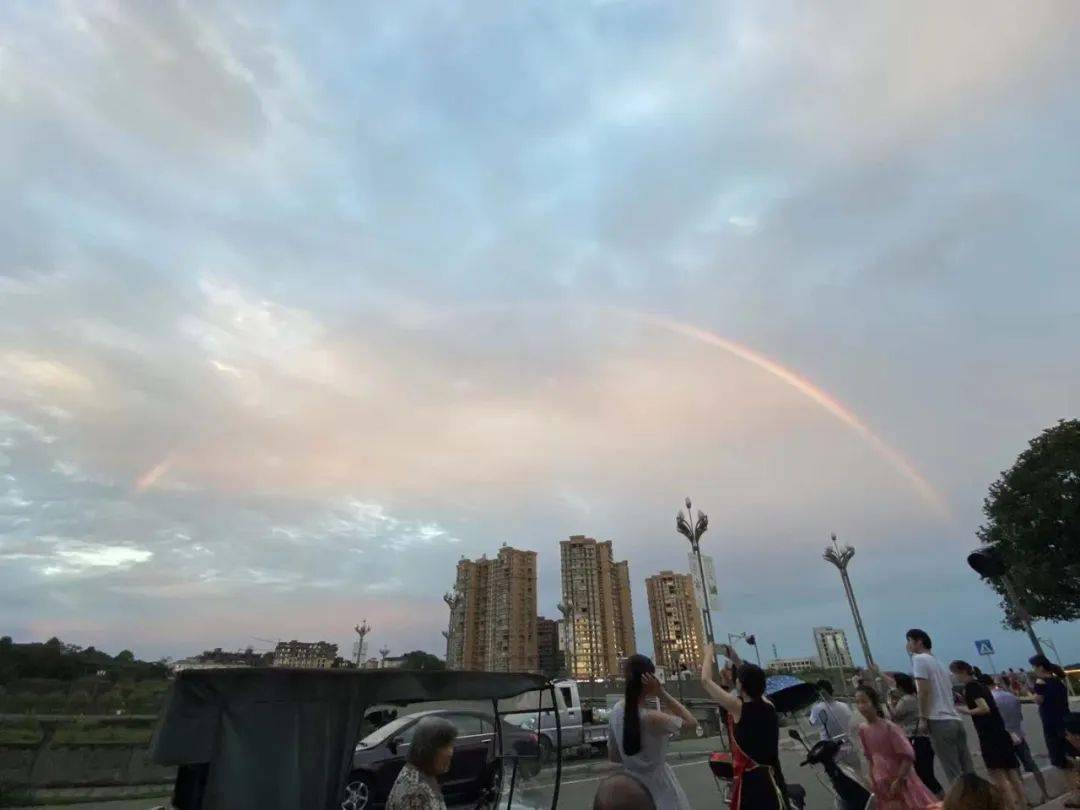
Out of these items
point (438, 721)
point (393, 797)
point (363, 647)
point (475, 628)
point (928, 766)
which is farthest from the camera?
point (475, 628)

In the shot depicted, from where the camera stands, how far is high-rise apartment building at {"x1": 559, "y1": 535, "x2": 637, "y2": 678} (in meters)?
87.8

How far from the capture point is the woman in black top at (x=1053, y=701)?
783 centimetres

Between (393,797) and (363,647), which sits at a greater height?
(363,647)

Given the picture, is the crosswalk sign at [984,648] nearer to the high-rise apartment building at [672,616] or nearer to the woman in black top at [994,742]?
the woman in black top at [994,742]

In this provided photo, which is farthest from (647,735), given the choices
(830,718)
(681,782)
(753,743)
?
(681,782)

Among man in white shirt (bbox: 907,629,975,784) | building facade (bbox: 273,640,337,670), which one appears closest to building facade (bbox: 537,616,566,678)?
building facade (bbox: 273,640,337,670)

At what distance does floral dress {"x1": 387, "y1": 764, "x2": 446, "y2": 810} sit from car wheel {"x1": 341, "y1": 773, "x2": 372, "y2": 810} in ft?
20.1

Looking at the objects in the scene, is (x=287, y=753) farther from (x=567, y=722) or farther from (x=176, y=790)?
(x=567, y=722)

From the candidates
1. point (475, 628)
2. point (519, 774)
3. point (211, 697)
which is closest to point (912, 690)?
point (519, 774)

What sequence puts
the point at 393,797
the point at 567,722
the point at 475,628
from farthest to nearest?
the point at 475,628 → the point at 567,722 → the point at 393,797

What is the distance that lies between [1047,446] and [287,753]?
43520 millimetres

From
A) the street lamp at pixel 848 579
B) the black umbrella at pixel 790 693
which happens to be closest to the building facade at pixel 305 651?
the street lamp at pixel 848 579

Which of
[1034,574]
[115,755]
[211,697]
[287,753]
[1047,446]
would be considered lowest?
[115,755]

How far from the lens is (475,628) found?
9038cm
